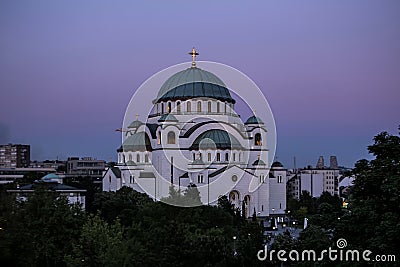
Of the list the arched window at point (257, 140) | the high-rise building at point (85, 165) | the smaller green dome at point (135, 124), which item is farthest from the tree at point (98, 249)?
the high-rise building at point (85, 165)

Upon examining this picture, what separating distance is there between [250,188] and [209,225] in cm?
1776

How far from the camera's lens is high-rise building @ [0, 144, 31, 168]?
100 m

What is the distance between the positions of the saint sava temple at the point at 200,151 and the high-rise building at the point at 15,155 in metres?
59.2

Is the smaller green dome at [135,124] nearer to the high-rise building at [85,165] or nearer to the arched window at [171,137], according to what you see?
the arched window at [171,137]

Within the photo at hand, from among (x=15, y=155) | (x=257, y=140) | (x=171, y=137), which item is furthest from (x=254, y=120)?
(x=15, y=155)

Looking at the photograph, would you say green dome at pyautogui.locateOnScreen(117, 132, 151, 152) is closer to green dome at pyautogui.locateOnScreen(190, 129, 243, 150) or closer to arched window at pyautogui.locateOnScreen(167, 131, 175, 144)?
arched window at pyautogui.locateOnScreen(167, 131, 175, 144)

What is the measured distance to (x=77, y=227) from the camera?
19.9 m

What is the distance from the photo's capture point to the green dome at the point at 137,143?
4222 centimetres

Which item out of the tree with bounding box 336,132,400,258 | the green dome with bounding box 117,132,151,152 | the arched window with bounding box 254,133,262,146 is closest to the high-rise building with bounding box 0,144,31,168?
the green dome with bounding box 117,132,151,152

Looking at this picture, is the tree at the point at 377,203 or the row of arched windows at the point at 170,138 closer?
the tree at the point at 377,203

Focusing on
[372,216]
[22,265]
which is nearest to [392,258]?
[372,216]

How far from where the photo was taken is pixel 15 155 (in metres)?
101

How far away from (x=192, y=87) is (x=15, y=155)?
Answer: 215ft

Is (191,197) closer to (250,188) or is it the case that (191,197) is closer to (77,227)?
(77,227)
